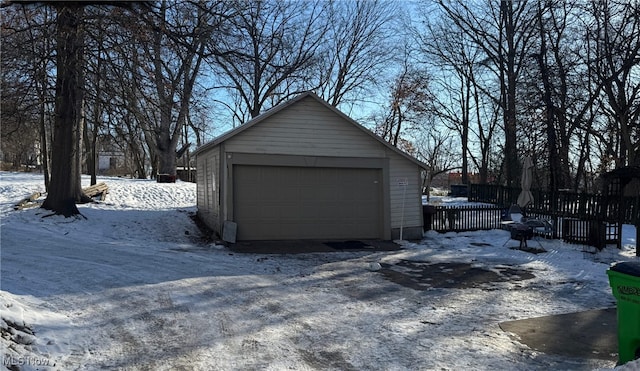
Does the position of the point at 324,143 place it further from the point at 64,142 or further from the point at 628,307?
the point at 628,307

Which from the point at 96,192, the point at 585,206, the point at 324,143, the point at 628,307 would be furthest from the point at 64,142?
the point at 585,206

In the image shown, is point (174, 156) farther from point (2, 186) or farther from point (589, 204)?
point (589, 204)

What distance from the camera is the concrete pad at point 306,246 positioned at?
505 inches

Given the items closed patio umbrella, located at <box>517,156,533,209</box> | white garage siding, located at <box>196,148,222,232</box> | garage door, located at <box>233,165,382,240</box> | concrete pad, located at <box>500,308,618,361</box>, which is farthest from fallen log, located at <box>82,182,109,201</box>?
concrete pad, located at <box>500,308,618,361</box>

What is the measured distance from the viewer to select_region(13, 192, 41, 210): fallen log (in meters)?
15.9

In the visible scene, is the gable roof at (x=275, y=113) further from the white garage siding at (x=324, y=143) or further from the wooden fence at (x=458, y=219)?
the wooden fence at (x=458, y=219)

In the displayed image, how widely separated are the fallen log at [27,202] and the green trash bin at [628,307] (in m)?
16.5

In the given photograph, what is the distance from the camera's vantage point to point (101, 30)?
1106 centimetres

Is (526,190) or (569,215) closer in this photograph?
(526,190)

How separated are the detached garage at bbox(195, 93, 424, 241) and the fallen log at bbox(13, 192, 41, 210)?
591 cm

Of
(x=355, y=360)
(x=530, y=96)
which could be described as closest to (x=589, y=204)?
(x=530, y=96)

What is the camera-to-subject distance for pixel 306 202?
48.6 feet

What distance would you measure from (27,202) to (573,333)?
56.3ft

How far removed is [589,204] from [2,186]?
24.0 meters
